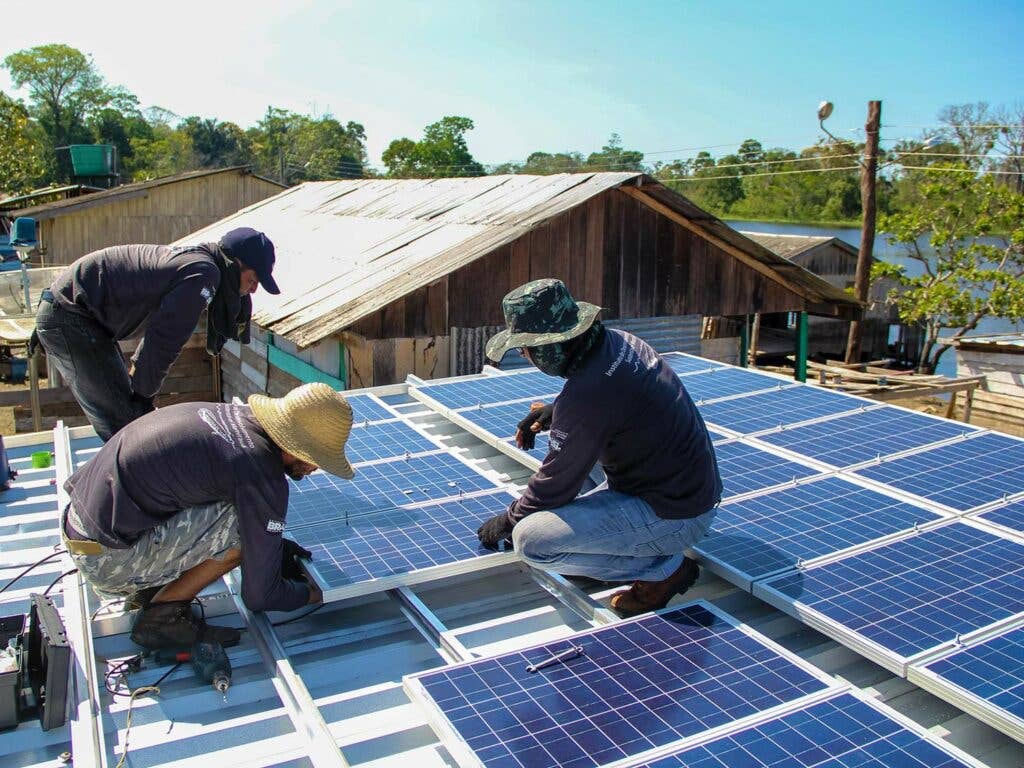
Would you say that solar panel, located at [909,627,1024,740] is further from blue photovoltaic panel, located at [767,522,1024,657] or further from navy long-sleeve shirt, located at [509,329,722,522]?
navy long-sleeve shirt, located at [509,329,722,522]

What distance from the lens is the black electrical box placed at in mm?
3998

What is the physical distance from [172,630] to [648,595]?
2.55 m

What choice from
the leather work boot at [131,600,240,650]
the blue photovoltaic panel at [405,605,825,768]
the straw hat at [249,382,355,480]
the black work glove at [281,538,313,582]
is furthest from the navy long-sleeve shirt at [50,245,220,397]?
the blue photovoltaic panel at [405,605,825,768]

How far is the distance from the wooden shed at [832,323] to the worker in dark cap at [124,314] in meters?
26.1

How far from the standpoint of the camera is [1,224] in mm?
33438

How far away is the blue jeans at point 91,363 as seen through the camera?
21.3 feet

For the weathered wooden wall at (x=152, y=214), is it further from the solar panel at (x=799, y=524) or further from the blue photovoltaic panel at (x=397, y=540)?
the solar panel at (x=799, y=524)

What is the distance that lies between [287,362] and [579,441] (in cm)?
957

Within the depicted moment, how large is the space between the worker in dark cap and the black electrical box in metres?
2.61

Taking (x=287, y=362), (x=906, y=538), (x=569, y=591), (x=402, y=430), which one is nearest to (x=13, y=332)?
(x=287, y=362)

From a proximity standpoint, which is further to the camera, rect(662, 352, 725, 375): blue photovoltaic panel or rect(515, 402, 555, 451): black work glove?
rect(662, 352, 725, 375): blue photovoltaic panel

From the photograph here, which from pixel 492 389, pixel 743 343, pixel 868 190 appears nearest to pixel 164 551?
pixel 492 389

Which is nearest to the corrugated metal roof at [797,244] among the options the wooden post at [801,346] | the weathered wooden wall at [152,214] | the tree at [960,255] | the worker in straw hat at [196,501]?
the tree at [960,255]

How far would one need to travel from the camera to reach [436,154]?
6850 cm
